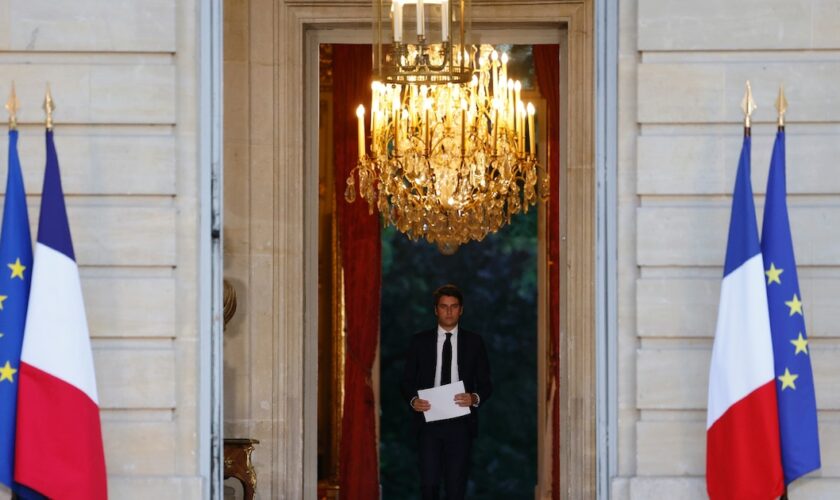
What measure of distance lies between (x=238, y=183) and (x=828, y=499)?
4.23m

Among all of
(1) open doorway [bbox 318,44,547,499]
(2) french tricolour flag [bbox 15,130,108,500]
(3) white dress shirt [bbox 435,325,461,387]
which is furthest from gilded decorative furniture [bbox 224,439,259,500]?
(1) open doorway [bbox 318,44,547,499]

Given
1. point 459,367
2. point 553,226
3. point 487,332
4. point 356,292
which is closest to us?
point 459,367

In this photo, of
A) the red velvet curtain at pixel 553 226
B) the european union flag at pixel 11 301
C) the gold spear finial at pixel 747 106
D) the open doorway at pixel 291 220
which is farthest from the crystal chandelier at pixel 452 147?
the european union flag at pixel 11 301

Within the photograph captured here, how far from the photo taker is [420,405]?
10.5m

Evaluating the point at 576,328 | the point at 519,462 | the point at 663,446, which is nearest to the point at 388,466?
the point at 519,462

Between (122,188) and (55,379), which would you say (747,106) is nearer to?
(122,188)

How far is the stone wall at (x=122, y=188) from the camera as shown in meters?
7.16

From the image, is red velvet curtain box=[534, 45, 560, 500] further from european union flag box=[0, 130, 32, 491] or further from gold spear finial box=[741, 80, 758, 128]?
european union flag box=[0, 130, 32, 491]

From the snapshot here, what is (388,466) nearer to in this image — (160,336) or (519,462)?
(519,462)

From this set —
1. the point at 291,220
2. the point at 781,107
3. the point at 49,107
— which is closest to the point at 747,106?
the point at 781,107

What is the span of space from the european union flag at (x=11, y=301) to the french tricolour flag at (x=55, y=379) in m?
0.04

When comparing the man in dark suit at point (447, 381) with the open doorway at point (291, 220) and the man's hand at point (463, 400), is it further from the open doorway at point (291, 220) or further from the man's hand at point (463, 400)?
the open doorway at point (291, 220)

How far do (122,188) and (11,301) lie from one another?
0.81 metres

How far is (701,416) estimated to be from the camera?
7.26 meters
